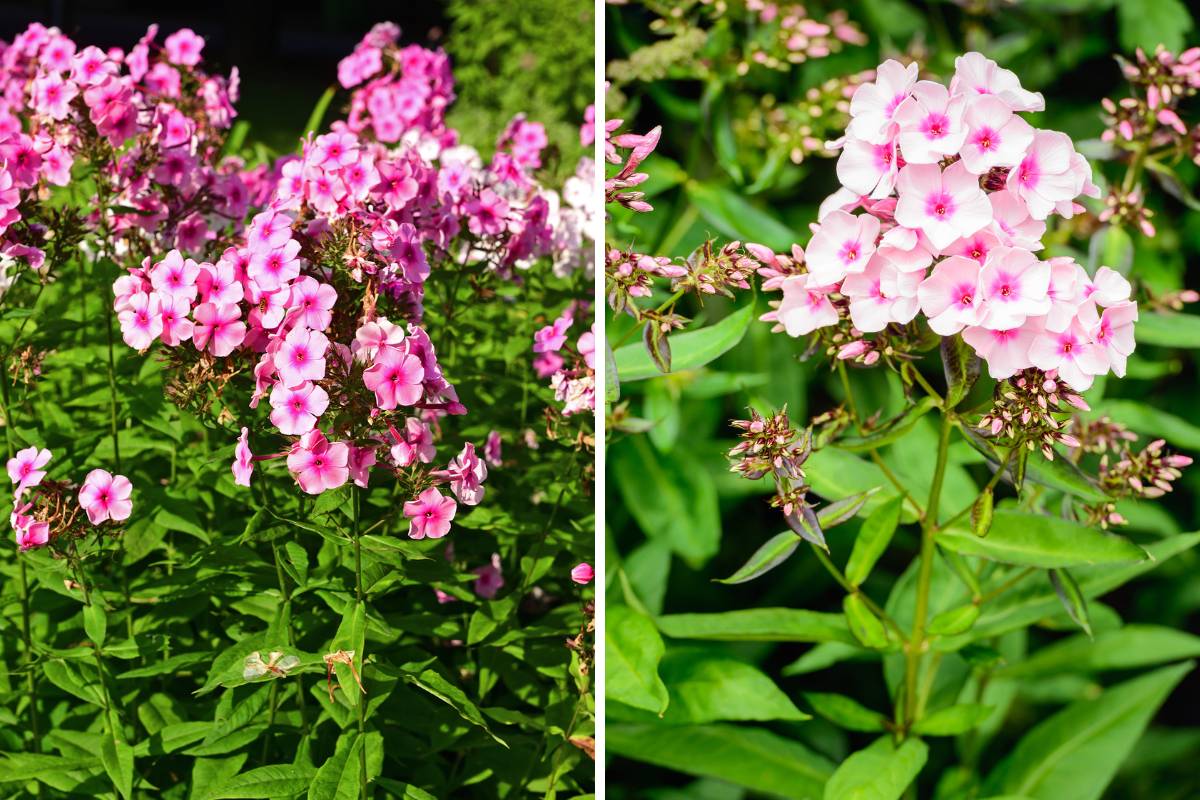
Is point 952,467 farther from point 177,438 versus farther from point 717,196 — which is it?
point 177,438

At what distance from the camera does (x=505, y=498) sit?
2201mm

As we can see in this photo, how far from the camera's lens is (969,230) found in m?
1.18

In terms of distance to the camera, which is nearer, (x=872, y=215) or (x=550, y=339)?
(x=872, y=215)

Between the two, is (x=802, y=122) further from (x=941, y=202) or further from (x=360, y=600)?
(x=360, y=600)

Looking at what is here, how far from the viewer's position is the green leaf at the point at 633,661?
1.54 metres

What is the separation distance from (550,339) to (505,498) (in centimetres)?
39

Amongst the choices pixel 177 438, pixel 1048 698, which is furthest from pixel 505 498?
pixel 1048 698

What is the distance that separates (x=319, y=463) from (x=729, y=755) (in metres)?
0.68

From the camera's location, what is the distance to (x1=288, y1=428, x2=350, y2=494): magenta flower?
1.46m

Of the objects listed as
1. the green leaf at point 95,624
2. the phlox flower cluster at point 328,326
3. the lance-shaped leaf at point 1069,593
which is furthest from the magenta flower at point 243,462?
the lance-shaped leaf at point 1069,593

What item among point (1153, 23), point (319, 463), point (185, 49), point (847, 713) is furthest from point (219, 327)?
point (1153, 23)

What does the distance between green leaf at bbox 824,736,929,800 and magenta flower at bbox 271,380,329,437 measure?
715 mm

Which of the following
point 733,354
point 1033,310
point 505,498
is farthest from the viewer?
point 505,498

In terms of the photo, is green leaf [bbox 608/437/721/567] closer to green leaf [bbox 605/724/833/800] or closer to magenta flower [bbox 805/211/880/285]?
green leaf [bbox 605/724/833/800]
